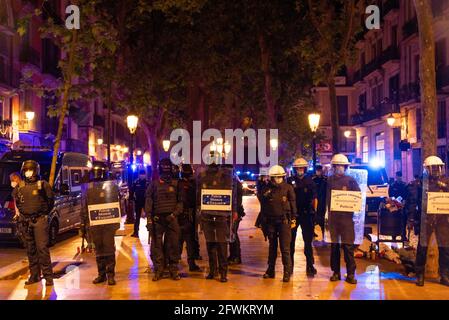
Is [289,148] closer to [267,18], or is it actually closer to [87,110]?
[87,110]

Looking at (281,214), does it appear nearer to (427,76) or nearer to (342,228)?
(342,228)

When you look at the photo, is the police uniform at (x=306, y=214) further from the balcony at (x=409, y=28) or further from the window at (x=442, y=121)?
the balcony at (x=409, y=28)

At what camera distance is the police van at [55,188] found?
1386 cm

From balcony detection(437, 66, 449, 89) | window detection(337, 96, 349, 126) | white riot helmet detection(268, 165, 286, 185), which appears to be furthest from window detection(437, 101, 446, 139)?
window detection(337, 96, 349, 126)

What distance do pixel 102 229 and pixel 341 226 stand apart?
3867 mm

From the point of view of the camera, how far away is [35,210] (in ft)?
29.6

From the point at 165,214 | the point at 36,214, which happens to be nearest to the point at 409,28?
the point at 165,214

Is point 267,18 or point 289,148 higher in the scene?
point 267,18

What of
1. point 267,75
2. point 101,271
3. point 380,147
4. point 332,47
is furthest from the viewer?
point 380,147

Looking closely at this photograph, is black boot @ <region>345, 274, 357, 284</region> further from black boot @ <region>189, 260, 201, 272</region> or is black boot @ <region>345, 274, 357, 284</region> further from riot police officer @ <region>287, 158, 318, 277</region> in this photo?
black boot @ <region>189, 260, 201, 272</region>

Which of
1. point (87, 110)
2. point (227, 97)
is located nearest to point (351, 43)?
point (227, 97)

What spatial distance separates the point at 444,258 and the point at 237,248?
3927 millimetres
